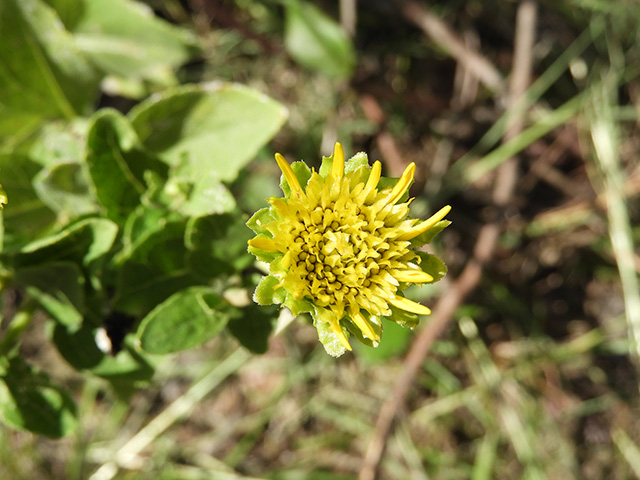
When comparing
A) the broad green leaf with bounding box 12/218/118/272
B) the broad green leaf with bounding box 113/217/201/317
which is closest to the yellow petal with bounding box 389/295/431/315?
the broad green leaf with bounding box 113/217/201/317

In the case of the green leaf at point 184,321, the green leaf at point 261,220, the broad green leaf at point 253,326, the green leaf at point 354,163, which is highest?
the green leaf at point 354,163

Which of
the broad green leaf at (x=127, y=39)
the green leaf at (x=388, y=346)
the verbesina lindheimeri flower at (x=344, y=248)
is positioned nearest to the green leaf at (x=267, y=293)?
the verbesina lindheimeri flower at (x=344, y=248)

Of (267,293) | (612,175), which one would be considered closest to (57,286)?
(267,293)

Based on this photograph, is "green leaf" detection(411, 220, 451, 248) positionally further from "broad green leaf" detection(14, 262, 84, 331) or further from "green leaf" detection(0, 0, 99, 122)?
"green leaf" detection(0, 0, 99, 122)

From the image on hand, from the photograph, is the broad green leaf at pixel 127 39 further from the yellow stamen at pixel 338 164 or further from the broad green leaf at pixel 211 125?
the yellow stamen at pixel 338 164

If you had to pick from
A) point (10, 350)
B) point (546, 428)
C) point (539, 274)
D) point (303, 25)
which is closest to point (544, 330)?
point (539, 274)

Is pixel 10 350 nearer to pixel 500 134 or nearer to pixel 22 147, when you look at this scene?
pixel 22 147
